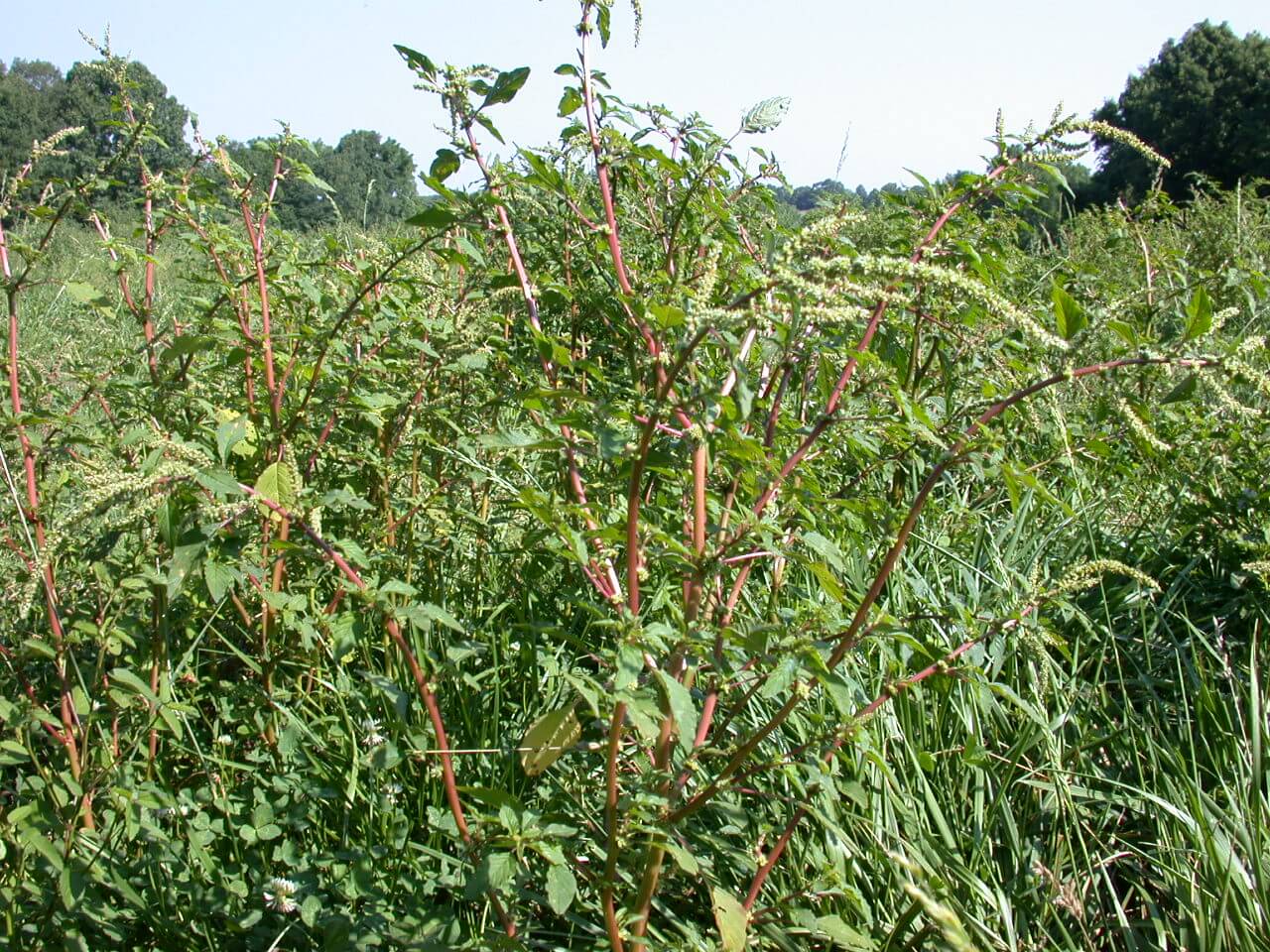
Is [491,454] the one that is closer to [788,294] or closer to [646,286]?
[646,286]

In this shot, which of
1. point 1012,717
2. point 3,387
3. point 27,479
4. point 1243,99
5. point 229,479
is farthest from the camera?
point 1243,99

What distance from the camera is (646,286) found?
2.07 metres

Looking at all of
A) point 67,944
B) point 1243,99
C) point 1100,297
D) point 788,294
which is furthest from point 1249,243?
point 1243,99

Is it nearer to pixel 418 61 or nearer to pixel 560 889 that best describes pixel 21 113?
pixel 418 61

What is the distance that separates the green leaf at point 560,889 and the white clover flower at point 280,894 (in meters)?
0.63

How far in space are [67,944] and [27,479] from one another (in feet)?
2.94

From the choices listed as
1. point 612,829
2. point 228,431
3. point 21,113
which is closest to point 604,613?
point 612,829

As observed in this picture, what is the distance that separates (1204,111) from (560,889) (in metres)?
32.6

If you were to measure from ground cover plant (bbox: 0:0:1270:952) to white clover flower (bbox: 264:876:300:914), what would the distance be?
1cm

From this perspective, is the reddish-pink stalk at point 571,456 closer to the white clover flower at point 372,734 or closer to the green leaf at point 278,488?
the green leaf at point 278,488

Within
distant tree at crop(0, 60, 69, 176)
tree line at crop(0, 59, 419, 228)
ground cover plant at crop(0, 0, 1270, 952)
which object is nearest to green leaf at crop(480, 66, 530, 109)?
ground cover plant at crop(0, 0, 1270, 952)

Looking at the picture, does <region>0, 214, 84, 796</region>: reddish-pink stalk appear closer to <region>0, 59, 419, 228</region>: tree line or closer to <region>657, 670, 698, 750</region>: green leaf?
<region>0, 59, 419, 228</region>: tree line

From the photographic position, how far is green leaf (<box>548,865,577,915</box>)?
4.47ft

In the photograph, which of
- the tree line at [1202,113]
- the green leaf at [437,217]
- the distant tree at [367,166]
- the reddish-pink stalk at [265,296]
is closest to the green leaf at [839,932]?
the green leaf at [437,217]
